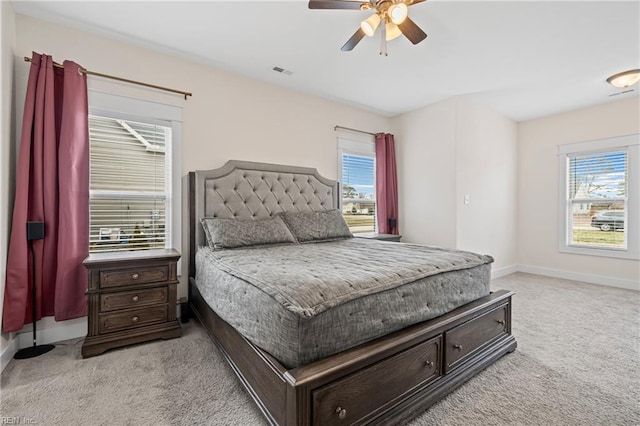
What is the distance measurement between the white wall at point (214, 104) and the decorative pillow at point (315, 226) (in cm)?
81

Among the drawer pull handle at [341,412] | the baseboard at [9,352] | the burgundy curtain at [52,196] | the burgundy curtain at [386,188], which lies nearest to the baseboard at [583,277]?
the burgundy curtain at [386,188]

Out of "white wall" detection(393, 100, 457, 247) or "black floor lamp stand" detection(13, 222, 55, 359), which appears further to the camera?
"white wall" detection(393, 100, 457, 247)

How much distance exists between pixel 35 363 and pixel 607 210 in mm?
6703

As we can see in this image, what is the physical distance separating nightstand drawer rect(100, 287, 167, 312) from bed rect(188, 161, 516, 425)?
33cm

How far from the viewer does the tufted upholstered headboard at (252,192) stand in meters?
2.96

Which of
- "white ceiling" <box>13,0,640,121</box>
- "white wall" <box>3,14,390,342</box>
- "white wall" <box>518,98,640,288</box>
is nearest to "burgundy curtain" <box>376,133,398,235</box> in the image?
"white wall" <box>3,14,390,342</box>

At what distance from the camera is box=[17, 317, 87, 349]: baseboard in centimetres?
223

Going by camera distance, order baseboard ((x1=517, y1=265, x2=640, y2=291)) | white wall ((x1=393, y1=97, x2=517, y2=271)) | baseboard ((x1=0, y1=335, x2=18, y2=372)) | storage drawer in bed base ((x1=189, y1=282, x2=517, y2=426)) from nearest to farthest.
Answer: storage drawer in bed base ((x1=189, y1=282, x2=517, y2=426)), baseboard ((x1=0, y1=335, x2=18, y2=372)), baseboard ((x1=517, y1=265, x2=640, y2=291)), white wall ((x1=393, y1=97, x2=517, y2=271))

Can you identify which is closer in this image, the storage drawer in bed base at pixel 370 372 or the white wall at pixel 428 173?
the storage drawer in bed base at pixel 370 372

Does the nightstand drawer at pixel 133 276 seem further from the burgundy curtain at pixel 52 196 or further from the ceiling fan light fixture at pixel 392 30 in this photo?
the ceiling fan light fixture at pixel 392 30

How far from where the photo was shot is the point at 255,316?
4.67 ft

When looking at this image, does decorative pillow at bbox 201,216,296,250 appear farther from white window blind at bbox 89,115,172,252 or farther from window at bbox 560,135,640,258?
A: window at bbox 560,135,640,258

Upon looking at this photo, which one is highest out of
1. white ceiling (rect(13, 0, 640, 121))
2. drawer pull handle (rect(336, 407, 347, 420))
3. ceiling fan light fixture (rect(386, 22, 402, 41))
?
white ceiling (rect(13, 0, 640, 121))

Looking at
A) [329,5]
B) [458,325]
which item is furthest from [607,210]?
[329,5]
